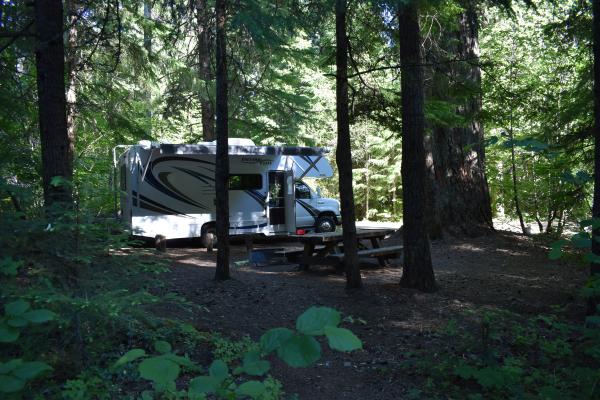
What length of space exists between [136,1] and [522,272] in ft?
28.3

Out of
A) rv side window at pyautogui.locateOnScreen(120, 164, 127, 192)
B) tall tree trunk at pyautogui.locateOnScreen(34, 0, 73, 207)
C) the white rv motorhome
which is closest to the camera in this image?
tall tree trunk at pyautogui.locateOnScreen(34, 0, 73, 207)

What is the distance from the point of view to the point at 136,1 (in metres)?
9.51

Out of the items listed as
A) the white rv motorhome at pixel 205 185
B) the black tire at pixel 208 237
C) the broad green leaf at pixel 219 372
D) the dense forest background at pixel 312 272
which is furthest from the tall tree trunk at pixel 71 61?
the broad green leaf at pixel 219 372

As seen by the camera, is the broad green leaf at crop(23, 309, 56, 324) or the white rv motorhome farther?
the white rv motorhome

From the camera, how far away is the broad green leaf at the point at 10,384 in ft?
5.31

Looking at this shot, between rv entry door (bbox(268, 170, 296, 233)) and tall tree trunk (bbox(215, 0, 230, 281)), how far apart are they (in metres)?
7.14

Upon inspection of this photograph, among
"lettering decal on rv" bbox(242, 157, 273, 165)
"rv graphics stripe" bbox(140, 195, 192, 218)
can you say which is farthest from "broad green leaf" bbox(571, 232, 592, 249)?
"lettering decal on rv" bbox(242, 157, 273, 165)

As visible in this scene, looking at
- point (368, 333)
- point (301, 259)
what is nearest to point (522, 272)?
point (301, 259)

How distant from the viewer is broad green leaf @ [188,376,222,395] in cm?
161

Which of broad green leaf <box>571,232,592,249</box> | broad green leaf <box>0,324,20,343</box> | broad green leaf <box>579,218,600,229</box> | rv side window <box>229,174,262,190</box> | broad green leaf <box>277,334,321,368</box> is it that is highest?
rv side window <box>229,174,262,190</box>

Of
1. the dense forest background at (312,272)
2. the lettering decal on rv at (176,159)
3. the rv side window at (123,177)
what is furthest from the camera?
the rv side window at (123,177)

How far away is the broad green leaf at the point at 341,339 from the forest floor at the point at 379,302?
11.6 feet

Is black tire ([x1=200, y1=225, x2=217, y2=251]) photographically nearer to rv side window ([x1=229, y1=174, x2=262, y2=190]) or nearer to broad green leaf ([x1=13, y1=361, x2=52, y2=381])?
rv side window ([x1=229, y1=174, x2=262, y2=190])

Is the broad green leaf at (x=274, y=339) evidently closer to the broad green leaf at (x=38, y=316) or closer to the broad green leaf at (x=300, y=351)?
the broad green leaf at (x=300, y=351)
